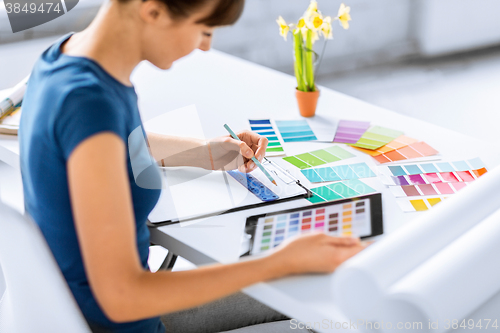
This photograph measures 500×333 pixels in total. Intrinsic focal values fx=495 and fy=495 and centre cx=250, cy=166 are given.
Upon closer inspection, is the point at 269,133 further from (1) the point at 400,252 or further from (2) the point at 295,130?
(1) the point at 400,252

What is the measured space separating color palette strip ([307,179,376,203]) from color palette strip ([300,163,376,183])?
0.08 feet

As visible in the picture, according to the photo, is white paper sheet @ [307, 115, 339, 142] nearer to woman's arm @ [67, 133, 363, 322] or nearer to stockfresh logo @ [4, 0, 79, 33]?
woman's arm @ [67, 133, 363, 322]

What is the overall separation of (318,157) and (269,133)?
177mm

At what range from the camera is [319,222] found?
929 millimetres

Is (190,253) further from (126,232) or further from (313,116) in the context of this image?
(313,116)

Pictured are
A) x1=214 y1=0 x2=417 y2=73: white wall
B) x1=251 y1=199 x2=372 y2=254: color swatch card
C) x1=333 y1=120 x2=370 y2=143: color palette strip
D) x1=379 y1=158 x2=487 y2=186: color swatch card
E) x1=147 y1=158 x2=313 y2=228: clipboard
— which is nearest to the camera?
x1=251 y1=199 x2=372 y2=254: color swatch card

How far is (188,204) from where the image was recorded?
3.35ft

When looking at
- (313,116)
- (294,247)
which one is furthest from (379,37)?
(294,247)

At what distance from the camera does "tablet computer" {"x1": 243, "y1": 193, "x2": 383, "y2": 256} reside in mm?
888

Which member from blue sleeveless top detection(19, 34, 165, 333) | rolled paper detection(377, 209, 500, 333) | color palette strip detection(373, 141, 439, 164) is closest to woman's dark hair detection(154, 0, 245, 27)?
blue sleeveless top detection(19, 34, 165, 333)

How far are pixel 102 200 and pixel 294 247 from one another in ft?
0.96

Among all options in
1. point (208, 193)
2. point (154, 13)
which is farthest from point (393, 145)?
point (154, 13)

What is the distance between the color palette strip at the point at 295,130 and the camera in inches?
51.7

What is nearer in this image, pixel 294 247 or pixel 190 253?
pixel 294 247
